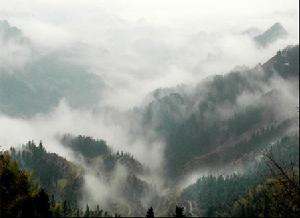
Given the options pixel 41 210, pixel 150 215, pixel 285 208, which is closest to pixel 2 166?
pixel 41 210

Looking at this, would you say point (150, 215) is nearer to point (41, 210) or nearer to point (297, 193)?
point (41, 210)

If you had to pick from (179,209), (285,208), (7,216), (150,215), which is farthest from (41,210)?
(285,208)

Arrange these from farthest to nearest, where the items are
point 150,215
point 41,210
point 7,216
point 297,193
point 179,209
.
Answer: point 41,210, point 7,216, point 150,215, point 179,209, point 297,193

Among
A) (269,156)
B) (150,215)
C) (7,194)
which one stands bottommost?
(269,156)

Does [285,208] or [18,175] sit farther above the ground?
[18,175]

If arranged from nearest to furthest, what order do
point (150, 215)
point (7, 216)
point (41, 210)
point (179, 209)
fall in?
point (179, 209) → point (150, 215) → point (7, 216) → point (41, 210)

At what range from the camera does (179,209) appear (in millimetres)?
40250

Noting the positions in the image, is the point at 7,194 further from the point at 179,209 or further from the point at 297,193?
the point at 297,193

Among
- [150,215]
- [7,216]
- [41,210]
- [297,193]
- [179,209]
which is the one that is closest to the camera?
[297,193]

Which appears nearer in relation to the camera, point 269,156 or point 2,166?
point 269,156

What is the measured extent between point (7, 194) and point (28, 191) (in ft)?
13.4

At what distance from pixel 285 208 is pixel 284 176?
90cm

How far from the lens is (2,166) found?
2309 inches

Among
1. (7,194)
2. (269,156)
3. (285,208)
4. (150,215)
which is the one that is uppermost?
(7,194)
